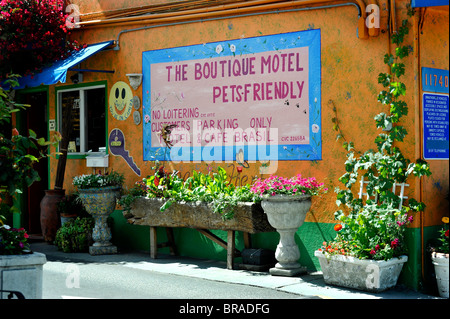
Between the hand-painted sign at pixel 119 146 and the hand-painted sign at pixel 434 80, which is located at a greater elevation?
the hand-painted sign at pixel 434 80

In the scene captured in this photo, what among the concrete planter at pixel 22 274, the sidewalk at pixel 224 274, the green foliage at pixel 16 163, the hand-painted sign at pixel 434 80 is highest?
the hand-painted sign at pixel 434 80

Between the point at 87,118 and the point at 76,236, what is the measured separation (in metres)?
2.43

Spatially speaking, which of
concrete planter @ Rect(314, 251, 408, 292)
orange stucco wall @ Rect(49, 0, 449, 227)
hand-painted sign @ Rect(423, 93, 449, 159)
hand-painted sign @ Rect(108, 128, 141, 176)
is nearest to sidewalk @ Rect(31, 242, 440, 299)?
concrete planter @ Rect(314, 251, 408, 292)

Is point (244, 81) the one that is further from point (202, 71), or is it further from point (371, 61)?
point (371, 61)

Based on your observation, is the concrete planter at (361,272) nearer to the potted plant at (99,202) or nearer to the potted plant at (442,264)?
the potted plant at (442,264)

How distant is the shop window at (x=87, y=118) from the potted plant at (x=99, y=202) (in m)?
1.15

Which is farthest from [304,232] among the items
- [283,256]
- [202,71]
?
[202,71]

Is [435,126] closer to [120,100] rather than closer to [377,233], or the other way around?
[377,233]

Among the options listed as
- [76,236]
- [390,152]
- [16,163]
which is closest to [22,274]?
[16,163]

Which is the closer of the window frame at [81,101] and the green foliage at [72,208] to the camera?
the green foliage at [72,208]

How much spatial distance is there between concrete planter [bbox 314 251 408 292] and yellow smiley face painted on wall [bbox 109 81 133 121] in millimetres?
4736

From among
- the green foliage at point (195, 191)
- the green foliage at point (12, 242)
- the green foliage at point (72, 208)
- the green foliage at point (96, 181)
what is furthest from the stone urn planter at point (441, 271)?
the green foliage at point (72, 208)

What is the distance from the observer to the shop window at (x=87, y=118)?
1172cm

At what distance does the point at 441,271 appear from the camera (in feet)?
24.2
